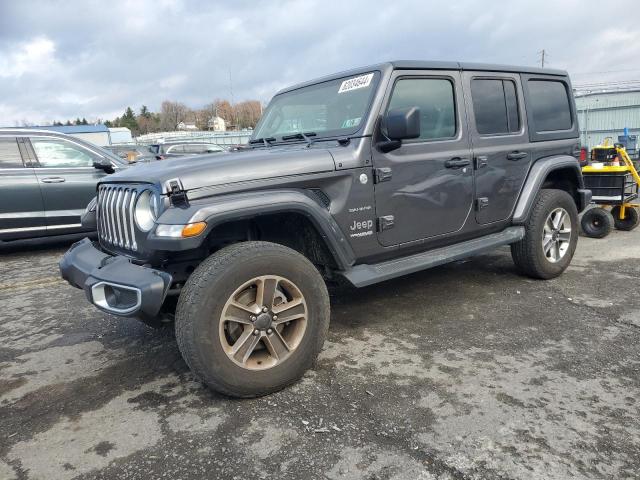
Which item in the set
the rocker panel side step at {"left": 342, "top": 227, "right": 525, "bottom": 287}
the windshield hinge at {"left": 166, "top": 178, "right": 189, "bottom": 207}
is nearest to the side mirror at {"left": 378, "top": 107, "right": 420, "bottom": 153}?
the rocker panel side step at {"left": 342, "top": 227, "right": 525, "bottom": 287}

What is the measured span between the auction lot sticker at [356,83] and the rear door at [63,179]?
4.78m

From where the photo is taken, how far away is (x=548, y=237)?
4.80 metres

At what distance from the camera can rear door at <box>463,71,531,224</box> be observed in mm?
4098

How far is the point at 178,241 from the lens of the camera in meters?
2.57

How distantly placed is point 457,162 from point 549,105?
5.56 feet

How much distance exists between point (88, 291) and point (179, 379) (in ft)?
2.54

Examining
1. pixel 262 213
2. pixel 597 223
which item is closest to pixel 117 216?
pixel 262 213

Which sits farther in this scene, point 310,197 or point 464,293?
point 464,293

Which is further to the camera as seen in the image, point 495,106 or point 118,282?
point 495,106

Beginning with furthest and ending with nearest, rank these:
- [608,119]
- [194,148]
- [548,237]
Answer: [608,119], [194,148], [548,237]

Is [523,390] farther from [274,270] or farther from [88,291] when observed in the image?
[88,291]

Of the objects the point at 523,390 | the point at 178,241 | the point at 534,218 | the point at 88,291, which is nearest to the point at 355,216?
the point at 178,241

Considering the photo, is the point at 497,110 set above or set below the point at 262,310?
above

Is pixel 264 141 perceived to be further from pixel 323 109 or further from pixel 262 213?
pixel 262 213
